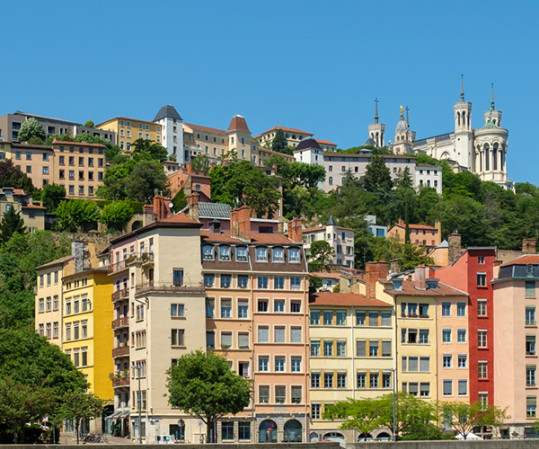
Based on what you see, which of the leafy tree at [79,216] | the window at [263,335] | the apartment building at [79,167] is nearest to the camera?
the window at [263,335]

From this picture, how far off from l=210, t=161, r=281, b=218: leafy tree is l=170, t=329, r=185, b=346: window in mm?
74566

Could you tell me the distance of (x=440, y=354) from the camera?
96.6m

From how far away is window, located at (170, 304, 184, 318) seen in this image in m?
90.2

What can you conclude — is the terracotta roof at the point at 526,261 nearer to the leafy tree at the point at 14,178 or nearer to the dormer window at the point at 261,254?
the dormer window at the point at 261,254

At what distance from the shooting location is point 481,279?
322 ft

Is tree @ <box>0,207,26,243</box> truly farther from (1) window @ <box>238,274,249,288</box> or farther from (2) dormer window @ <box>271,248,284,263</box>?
(1) window @ <box>238,274,249,288</box>

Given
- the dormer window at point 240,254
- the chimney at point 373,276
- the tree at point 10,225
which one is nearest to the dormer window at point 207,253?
the dormer window at point 240,254

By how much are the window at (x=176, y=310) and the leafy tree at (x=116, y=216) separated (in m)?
71.1

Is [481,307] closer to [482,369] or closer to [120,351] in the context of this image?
[482,369]

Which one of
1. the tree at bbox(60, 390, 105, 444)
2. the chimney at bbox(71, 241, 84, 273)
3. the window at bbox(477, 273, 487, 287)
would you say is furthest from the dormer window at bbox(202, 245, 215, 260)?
the window at bbox(477, 273, 487, 287)

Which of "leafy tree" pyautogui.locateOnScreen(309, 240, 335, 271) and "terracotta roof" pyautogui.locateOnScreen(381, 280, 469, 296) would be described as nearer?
"terracotta roof" pyautogui.locateOnScreen(381, 280, 469, 296)

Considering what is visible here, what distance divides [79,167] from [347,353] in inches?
3866

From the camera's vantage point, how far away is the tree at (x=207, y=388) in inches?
3282

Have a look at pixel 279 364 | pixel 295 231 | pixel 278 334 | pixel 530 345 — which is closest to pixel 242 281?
pixel 278 334
